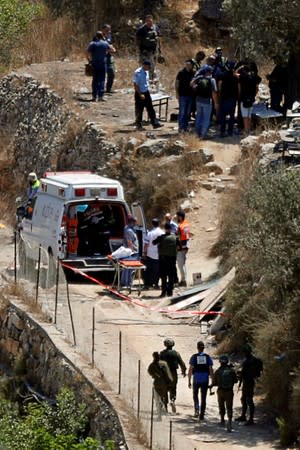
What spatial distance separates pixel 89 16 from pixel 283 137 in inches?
689

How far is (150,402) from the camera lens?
66.3 feet

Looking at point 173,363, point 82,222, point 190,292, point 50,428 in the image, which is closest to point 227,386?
point 173,363

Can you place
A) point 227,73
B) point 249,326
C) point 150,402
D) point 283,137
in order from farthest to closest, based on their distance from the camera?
point 227,73 → point 283,137 → point 249,326 → point 150,402

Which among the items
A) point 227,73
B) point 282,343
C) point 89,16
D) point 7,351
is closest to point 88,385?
point 282,343

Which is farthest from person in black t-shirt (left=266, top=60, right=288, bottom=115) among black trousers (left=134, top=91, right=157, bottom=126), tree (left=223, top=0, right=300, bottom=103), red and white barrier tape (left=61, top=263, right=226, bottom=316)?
red and white barrier tape (left=61, top=263, right=226, bottom=316)

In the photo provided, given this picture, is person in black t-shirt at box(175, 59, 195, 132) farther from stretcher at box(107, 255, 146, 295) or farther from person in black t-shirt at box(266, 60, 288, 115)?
stretcher at box(107, 255, 146, 295)

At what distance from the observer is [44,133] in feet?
122

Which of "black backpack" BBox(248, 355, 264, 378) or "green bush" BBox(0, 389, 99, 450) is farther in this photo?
"green bush" BBox(0, 389, 99, 450)

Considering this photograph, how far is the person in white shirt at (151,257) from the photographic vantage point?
86.3 ft

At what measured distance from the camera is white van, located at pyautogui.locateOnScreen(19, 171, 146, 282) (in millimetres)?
26672

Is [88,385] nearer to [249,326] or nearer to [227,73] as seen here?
[249,326]

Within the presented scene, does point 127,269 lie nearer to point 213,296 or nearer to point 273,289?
point 213,296

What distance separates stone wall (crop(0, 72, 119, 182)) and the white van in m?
5.91

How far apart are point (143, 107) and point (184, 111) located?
140 cm
